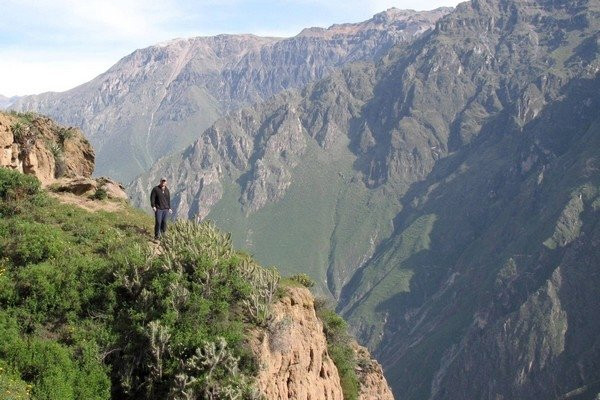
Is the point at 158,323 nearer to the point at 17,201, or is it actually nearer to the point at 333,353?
the point at 17,201

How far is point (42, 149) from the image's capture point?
36.6m

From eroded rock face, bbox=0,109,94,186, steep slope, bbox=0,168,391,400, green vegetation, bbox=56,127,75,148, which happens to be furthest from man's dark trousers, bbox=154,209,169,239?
green vegetation, bbox=56,127,75,148

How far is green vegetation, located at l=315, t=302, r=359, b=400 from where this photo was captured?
94.2 ft

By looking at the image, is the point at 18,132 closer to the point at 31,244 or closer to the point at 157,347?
the point at 31,244

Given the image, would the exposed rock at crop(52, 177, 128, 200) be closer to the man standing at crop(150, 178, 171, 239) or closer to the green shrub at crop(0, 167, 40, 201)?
the green shrub at crop(0, 167, 40, 201)

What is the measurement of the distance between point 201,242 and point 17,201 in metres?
9.15

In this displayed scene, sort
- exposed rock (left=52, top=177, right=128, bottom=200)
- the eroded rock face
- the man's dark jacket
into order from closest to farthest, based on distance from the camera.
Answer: the man's dark jacket
exposed rock (left=52, top=177, right=128, bottom=200)
the eroded rock face

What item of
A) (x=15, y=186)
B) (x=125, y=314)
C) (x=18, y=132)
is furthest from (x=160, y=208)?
(x=18, y=132)

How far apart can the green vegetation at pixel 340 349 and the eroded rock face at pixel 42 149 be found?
53.1ft

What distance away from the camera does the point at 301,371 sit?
21266mm

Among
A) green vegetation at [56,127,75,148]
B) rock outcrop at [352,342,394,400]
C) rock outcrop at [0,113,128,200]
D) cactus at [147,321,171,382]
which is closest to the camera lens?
cactus at [147,321,171,382]

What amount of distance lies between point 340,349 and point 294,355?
12411 millimetres

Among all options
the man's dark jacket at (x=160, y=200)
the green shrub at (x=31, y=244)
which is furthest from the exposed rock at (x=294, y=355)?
the green shrub at (x=31, y=244)

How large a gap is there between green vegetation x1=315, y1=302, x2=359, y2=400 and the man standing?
10.0m
